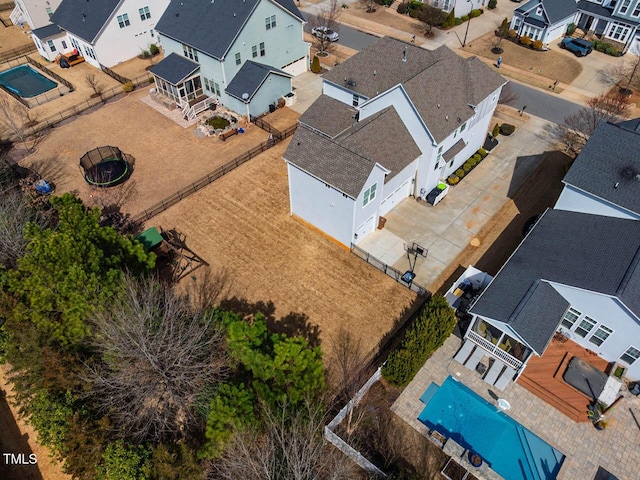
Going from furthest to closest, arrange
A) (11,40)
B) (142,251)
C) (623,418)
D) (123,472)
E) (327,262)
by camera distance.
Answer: (11,40) → (327,262) → (142,251) → (623,418) → (123,472)

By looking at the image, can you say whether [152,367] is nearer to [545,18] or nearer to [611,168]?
[611,168]

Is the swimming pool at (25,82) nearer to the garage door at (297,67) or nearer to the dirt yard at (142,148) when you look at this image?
the dirt yard at (142,148)

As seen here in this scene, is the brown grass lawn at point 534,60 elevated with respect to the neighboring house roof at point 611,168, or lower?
elevated

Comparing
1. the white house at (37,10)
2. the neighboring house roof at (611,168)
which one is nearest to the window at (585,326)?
the neighboring house roof at (611,168)

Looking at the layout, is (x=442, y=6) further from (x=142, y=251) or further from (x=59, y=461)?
(x=59, y=461)

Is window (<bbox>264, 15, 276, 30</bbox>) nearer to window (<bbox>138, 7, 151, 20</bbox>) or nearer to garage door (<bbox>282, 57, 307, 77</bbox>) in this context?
garage door (<bbox>282, 57, 307, 77</bbox>)

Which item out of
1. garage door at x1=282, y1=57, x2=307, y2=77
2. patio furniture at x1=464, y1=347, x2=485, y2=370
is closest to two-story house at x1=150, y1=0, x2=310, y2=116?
garage door at x1=282, y1=57, x2=307, y2=77

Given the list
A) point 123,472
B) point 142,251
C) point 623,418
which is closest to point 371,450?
point 123,472
